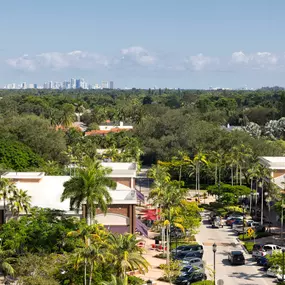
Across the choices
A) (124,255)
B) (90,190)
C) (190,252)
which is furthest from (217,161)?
(124,255)

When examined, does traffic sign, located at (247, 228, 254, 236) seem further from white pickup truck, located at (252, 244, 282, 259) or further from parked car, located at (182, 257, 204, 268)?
parked car, located at (182, 257, 204, 268)

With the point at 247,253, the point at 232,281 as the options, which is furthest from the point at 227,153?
the point at 232,281

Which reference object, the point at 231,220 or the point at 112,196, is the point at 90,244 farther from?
the point at 231,220

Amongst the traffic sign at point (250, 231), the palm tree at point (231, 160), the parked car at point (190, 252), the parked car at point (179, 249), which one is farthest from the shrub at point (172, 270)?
the palm tree at point (231, 160)

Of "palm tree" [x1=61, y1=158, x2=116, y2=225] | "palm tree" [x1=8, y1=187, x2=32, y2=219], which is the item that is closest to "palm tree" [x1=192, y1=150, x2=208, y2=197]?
"palm tree" [x1=8, y1=187, x2=32, y2=219]

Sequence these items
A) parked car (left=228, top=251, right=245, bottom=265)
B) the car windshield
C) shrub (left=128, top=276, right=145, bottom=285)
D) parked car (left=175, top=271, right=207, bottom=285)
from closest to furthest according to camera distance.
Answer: shrub (left=128, top=276, right=145, bottom=285) → parked car (left=175, top=271, right=207, bottom=285) → the car windshield → parked car (left=228, top=251, right=245, bottom=265)
